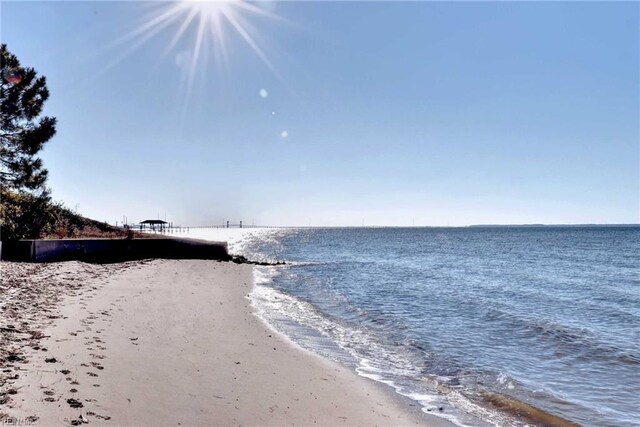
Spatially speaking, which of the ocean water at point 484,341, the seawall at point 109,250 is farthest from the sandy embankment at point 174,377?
the seawall at point 109,250

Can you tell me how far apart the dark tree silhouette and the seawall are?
4.87 metres

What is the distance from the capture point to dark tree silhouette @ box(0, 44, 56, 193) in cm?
2628

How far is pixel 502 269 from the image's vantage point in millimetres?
41250

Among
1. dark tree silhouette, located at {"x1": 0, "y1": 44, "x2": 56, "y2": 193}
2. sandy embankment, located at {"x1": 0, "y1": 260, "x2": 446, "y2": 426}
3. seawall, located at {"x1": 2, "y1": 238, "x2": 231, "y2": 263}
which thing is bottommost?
sandy embankment, located at {"x1": 0, "y1": 260, "x2": 446, "y2": 426}

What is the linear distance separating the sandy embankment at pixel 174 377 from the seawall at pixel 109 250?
501 inches

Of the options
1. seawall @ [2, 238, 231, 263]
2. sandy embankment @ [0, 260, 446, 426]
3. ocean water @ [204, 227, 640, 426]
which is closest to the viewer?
sandy embankment @ [0, 260, 446, 426]

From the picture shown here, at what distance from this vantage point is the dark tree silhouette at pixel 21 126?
26281 mm

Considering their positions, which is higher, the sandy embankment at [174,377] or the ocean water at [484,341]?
the sandy embankment at [174,377]

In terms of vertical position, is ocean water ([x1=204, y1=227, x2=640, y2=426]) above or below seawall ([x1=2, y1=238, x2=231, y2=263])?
below

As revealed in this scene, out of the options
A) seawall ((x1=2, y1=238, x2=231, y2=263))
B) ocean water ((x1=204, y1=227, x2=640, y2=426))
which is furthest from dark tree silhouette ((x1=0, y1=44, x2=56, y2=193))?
ocean water ((x1=204, y1=227, x2=640, y2=426))

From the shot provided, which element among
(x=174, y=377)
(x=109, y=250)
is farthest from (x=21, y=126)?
Result: (x=174, y=377)

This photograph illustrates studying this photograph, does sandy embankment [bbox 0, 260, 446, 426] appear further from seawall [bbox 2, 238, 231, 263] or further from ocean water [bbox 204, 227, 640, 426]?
seawall [bbox 2, 238, 231, 263]

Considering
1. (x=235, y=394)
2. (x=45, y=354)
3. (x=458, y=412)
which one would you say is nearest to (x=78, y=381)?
(x=45, y=354)

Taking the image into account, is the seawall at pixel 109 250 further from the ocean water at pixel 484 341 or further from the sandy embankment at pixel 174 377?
the sandy embankment at pixel 174 377
